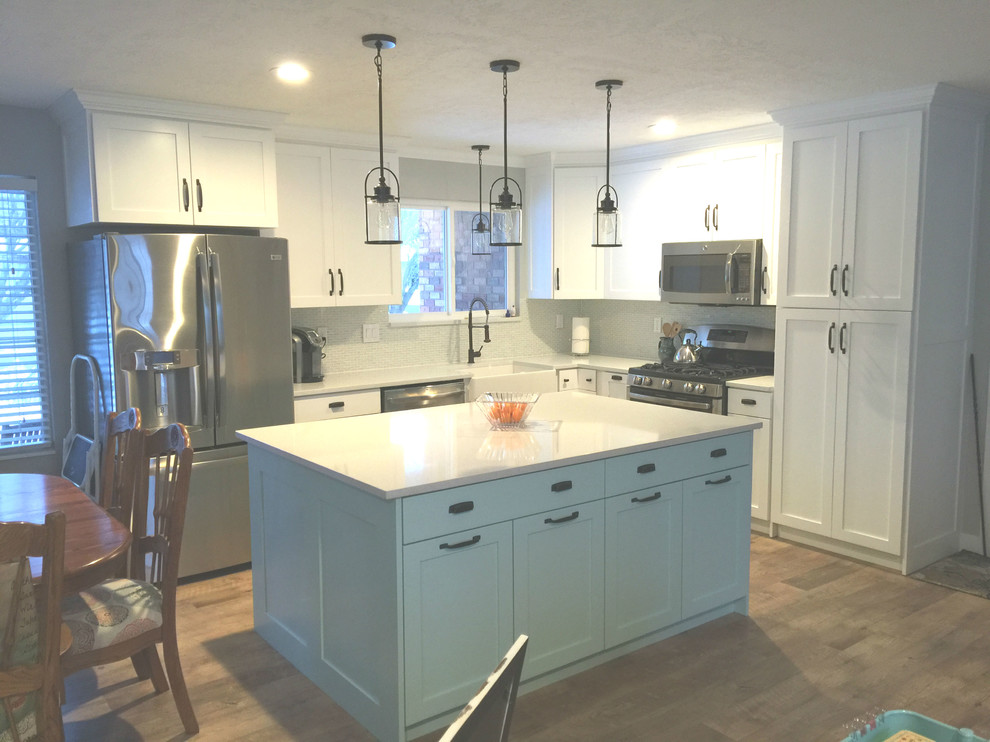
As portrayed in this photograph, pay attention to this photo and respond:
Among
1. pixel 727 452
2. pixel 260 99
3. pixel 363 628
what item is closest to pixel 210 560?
pixel 363 628

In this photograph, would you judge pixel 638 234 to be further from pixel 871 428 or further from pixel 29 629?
pixel 29 629

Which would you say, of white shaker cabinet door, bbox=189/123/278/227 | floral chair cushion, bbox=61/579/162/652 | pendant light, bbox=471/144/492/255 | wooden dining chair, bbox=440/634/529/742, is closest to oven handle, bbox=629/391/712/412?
pendant light, bbox=471/144/492/255

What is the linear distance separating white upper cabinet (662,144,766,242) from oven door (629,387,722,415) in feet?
3.25

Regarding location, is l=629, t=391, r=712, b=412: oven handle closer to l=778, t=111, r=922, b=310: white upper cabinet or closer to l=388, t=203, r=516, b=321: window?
l=778, t=111, r=922, b=310: white upper cabinet

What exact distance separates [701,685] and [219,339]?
2.70 m

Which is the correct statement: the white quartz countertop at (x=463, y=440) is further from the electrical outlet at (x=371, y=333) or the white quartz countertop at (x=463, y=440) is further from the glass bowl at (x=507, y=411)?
the electrical outlet at (x=371, y=333)

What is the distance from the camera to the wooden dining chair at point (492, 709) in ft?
2.93

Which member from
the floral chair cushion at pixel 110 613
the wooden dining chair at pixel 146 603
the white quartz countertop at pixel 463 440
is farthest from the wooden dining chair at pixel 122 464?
the white quartz countertop at pixel 463 440

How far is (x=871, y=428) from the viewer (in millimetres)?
4055

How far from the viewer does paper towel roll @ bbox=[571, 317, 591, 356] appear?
19.7ft

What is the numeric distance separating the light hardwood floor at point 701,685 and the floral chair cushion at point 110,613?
0.45m

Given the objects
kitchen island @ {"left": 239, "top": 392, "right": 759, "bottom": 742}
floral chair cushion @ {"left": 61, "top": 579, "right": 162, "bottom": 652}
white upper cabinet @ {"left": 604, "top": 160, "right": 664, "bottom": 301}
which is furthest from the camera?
white upper cabinet @ {"left": 604, "top": 160, "right": 664, "bottom": 301}

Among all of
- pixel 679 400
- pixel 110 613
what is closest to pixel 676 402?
pixel 679 400

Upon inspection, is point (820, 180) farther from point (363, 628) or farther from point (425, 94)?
point (363, 628)
